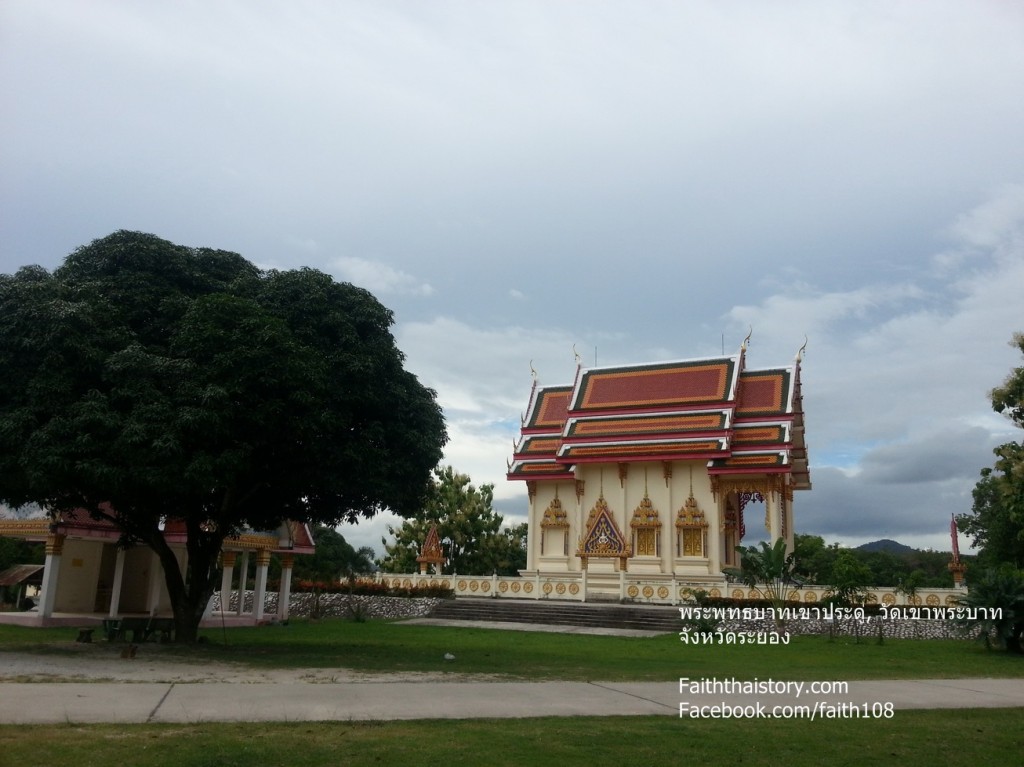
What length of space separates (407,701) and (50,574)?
14.8 m

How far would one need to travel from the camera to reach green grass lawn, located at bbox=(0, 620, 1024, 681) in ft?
43.1

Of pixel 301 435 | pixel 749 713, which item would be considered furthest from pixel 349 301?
pixel 749 713

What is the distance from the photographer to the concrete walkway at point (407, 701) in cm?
780

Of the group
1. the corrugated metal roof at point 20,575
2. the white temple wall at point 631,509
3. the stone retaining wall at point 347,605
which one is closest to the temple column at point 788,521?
the white temple wall at point 631,509

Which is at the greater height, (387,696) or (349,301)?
(349,301)

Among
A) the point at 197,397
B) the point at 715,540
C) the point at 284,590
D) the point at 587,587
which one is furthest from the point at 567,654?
the point at 715,540

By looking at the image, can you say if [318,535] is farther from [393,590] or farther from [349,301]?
[349,301]

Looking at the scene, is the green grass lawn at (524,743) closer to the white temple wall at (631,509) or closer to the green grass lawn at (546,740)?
the green grass lawn at (546,740)

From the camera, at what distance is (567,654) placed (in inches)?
643

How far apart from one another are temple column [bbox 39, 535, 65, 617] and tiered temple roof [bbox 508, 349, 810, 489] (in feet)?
62.7

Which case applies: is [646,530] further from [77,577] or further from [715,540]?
[77,577]

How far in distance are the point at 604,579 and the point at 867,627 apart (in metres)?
9.45

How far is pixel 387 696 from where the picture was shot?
9398 mm

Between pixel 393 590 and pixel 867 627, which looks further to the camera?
pixel 393 590
